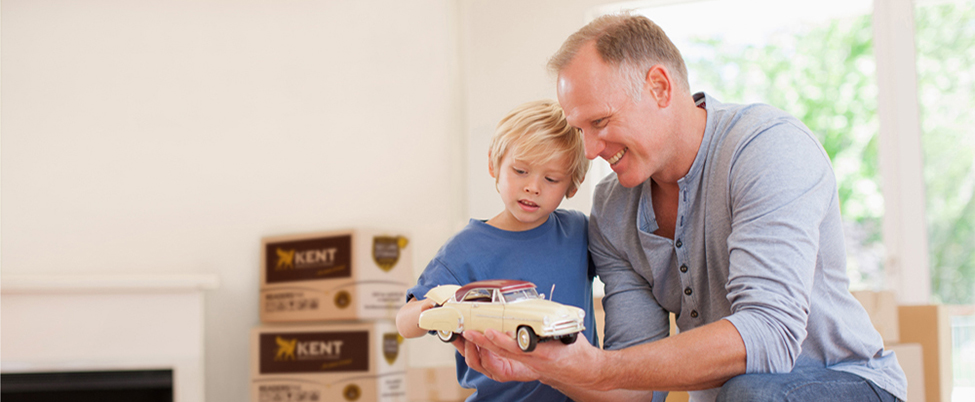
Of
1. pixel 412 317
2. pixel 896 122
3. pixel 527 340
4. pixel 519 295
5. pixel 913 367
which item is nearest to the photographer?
pixel 527 340

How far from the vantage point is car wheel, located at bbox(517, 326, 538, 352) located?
0.97 meters

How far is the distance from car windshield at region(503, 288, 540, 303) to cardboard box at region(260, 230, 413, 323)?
71.9 inches

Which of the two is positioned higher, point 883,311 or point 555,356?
point 555,356

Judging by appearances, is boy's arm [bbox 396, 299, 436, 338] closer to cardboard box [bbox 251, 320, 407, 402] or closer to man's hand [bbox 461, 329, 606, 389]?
man's hand [bbox 461, 329, 606, 389]

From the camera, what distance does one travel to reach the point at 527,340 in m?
0.97

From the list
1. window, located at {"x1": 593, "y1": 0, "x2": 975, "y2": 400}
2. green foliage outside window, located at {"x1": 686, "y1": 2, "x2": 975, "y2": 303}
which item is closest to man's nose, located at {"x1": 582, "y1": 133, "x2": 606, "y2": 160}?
window, located at {"x1": 593, "y1": 0, "x2": 975, "y2": 400}

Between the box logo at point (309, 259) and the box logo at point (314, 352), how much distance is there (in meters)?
0.26

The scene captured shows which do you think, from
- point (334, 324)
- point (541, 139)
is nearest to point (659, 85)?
point (541, 139)

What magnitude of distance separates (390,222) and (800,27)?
2337 millimetres

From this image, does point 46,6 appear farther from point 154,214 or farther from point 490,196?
point 490,196

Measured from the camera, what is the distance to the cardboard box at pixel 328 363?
9.28 ft

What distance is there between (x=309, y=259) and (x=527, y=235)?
Result: 1.75 meters

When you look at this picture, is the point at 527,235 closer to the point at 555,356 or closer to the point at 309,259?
the point at 555,356

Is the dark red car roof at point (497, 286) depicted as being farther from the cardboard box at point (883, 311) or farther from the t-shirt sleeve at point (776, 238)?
the cardboard box at point (883, 311)
